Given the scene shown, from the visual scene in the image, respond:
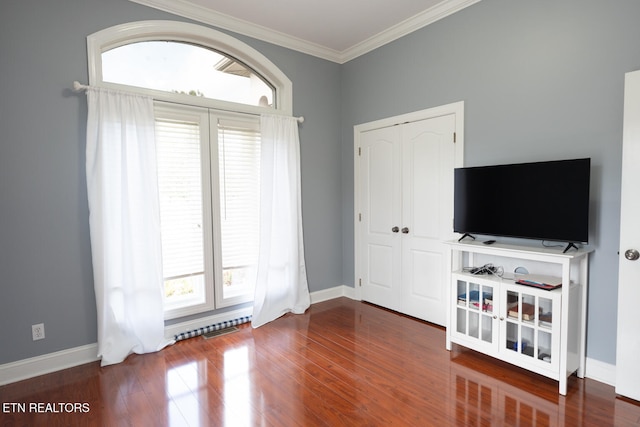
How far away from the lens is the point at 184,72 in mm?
3400

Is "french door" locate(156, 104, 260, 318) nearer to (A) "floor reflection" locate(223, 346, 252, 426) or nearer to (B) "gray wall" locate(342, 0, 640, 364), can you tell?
(A) "floor reflection" locate(223, 346, 252, 426)

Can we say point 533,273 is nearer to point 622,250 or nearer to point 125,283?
point 622,250

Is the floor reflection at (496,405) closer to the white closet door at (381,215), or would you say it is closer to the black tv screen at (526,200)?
the black tv screen at (526,200)

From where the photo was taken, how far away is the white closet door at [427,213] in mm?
3453

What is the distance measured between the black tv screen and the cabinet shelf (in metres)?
0.16

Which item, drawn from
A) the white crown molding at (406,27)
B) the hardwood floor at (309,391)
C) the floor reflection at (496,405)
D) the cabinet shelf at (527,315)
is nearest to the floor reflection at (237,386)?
the hardwood floor at (309,391)

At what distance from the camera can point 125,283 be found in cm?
294

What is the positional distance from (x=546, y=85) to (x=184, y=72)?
123 inches

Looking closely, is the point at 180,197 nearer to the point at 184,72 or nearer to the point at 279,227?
the point at 279,227

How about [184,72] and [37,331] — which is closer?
[37,331]

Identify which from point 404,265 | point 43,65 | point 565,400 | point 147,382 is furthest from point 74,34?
point 565,400

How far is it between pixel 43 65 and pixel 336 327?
330 cm

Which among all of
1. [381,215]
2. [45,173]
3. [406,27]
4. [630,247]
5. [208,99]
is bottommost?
[630,247]

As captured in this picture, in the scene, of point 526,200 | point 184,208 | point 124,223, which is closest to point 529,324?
point 526,200
